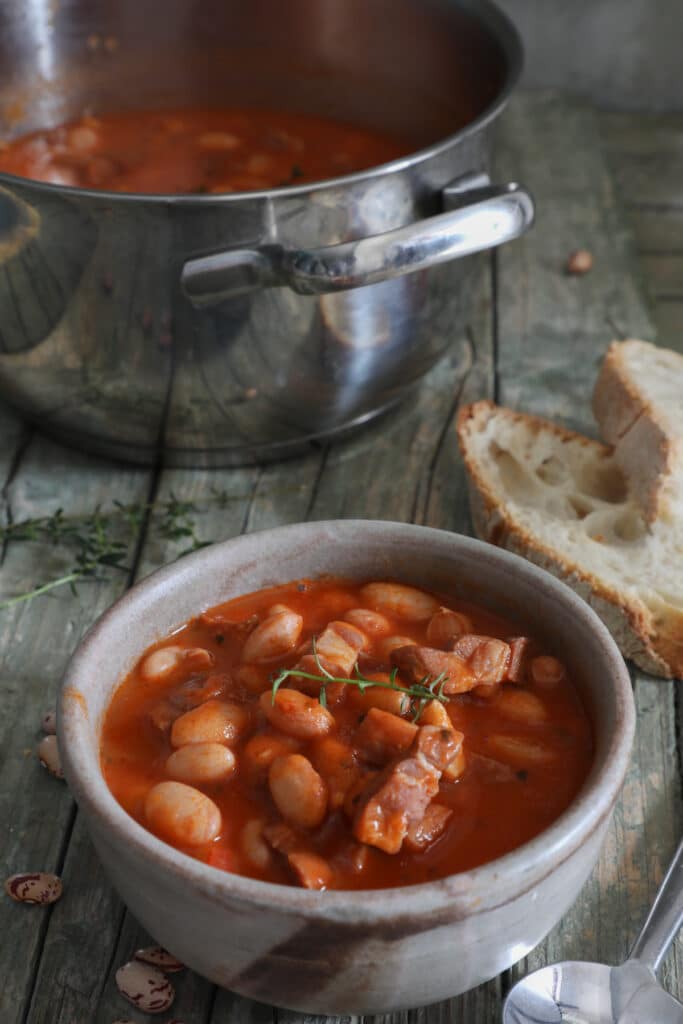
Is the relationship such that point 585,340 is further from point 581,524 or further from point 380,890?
point 380,890

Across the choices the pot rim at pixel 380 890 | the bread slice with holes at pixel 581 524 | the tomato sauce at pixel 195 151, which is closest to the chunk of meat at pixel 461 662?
the pot rim at pixel 380 890

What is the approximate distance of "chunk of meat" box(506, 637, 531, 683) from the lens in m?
1.40

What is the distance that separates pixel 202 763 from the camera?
1.26m

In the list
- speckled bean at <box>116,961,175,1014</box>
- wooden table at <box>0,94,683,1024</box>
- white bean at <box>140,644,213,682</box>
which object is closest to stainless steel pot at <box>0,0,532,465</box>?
wooden table at <box>0,94,683,1024</box>

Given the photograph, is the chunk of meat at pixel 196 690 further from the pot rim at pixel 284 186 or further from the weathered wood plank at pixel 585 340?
the pot rim at pixel 284 186

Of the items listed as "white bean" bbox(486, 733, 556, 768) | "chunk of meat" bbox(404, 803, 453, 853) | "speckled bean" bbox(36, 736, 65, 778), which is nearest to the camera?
"chunk of meat" bbox(404, 803, 453, 853)

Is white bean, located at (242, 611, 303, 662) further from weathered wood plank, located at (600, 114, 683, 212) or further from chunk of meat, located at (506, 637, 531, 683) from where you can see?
weathered wood plank, located at (600, 114, 683, 212)

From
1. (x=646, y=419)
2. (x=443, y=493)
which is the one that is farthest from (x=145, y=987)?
(x=646, y=419)

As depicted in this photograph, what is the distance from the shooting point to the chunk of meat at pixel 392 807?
1.17m

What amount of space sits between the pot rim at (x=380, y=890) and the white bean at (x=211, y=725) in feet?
0.30

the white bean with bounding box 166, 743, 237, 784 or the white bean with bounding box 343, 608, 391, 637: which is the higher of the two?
the white bean with bounding box 166, 743, 237, 784

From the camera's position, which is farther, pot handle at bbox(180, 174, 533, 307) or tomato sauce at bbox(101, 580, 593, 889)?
pot handle at bbox(180, 174, 533, 307)

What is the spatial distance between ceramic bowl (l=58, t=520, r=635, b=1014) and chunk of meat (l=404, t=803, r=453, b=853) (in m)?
0.10

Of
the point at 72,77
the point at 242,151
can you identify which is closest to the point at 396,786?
the point at 242,151
